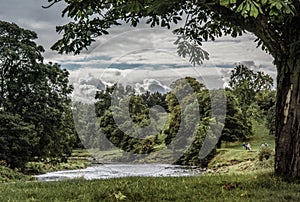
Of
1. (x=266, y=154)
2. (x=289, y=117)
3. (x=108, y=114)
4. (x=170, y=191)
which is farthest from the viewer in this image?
(x=108, y=114)

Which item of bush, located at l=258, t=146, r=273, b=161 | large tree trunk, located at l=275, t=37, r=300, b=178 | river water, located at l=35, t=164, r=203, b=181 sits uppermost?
large tree trunk, located at l=275, t=37, r=300, b=178

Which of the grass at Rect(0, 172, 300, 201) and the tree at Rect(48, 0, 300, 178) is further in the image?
the tree at Rect(48, 0, 300, 178)

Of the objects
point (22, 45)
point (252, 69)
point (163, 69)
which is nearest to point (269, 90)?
point (252, 69)

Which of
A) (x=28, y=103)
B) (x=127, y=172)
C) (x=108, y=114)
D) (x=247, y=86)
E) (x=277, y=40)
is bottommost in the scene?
(x=127, y=172)

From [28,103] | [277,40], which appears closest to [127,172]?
[28,103]

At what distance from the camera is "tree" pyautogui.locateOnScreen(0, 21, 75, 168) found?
1655 cm

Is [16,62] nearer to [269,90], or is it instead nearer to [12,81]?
[12,81]

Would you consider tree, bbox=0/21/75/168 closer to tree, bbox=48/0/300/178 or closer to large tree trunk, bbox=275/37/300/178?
tree, bbox=48/0/300/178

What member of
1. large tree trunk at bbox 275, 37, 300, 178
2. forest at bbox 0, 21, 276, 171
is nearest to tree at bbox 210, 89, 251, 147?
forest at bbox 0, 21, 276, 171

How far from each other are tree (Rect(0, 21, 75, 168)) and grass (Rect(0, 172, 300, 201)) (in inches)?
457

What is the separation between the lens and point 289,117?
5207 millimetres

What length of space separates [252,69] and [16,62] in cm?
1085

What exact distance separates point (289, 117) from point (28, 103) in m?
14.5

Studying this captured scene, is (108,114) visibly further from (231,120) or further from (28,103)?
(231,120)
